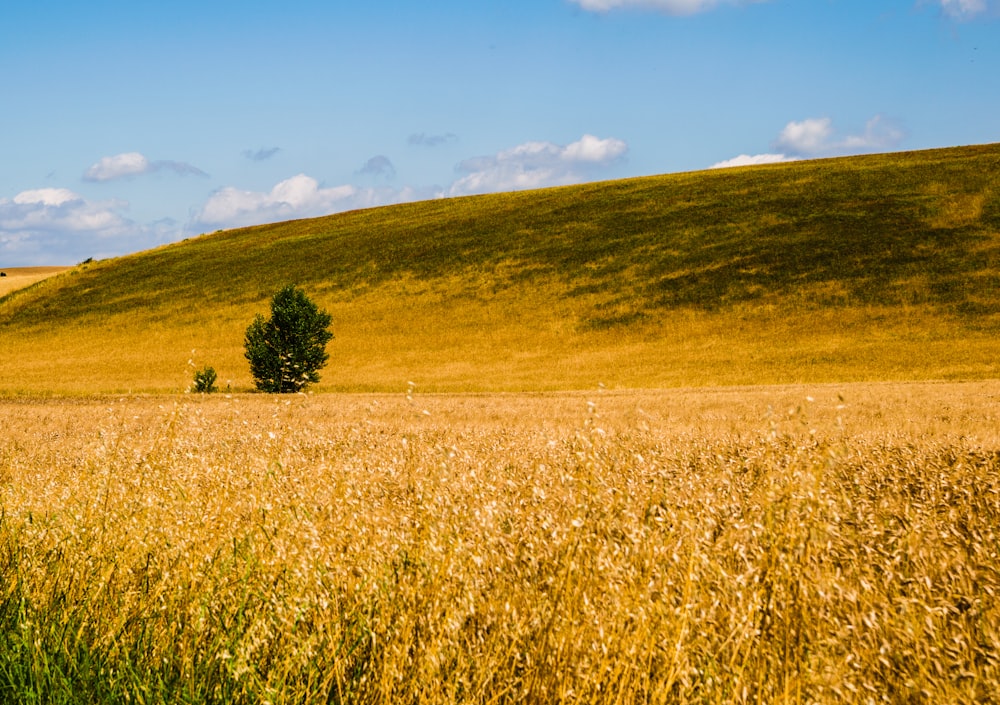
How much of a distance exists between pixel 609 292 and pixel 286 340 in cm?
1979

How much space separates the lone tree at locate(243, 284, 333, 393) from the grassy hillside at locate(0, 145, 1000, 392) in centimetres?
226

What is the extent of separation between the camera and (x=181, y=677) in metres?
3.16

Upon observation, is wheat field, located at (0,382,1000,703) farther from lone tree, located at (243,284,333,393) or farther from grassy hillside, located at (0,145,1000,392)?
lone tree, located at (243,284,333,393)

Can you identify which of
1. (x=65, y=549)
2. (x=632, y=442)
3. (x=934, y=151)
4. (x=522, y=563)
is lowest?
(x=632, y=442)

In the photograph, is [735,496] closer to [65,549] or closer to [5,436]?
[65,549]

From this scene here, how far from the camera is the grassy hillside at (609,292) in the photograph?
32.1 metres

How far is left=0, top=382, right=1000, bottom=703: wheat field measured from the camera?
10.3 feet

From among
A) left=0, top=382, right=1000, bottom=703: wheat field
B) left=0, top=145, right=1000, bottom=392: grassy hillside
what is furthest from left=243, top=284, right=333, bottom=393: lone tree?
left=0, top=382, right=1000, bottom=703: wheat field

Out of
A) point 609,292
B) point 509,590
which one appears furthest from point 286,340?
point 509,590

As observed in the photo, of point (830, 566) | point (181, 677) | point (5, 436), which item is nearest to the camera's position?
point (181, 677)

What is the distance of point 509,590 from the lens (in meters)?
3.96

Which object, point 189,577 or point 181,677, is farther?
point 189,577

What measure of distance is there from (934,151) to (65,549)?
265 ft

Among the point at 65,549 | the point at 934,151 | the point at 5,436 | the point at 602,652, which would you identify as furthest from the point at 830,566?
the point at 934,151
